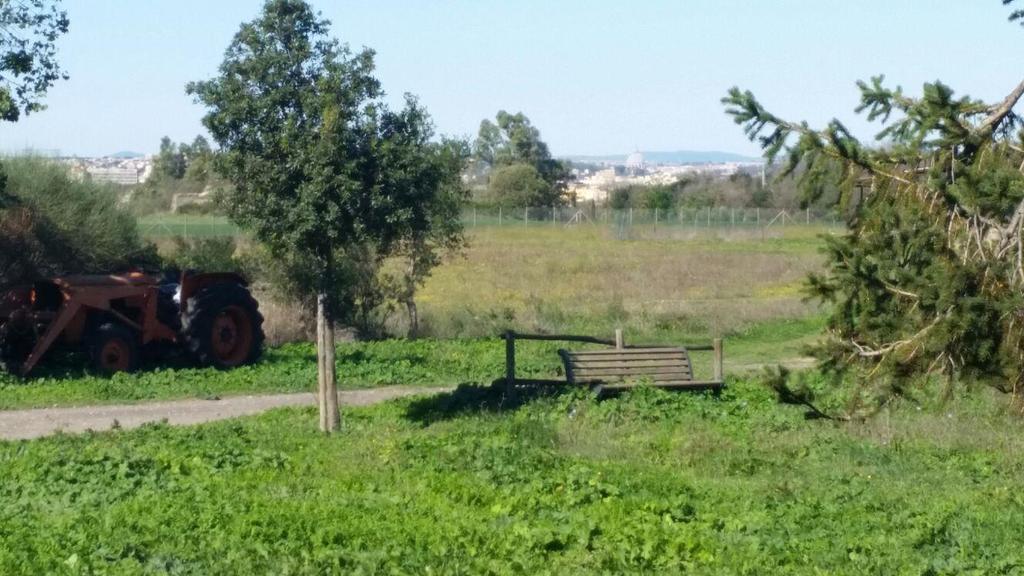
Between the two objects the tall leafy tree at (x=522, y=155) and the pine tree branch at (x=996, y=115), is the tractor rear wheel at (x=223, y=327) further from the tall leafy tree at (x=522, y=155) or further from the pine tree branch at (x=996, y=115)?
the tall leafy tree at (x=522, y=155)

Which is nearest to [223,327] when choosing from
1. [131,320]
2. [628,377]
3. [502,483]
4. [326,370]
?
[131,320]

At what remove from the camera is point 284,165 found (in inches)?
663

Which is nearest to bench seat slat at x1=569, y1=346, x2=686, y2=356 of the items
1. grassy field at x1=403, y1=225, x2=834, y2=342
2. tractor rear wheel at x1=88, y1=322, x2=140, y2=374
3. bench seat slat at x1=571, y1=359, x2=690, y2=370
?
bench seat slat at x1=571, y1=359, x2=690, y2=370

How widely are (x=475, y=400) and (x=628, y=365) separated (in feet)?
9.24

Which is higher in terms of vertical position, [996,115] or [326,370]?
[996,115]

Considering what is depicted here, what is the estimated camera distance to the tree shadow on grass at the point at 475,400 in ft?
63.3

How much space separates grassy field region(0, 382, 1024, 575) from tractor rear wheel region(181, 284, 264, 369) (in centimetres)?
624

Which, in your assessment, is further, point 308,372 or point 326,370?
point 308,372

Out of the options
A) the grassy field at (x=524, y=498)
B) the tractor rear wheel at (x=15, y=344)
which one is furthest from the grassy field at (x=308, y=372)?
the grassy field at (x=524, y=498)

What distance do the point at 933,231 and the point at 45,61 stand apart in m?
15.8

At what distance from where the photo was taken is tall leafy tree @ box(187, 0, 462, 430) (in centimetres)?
1678

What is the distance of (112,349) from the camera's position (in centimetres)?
2333

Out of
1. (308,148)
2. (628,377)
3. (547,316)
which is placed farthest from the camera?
(547,316)

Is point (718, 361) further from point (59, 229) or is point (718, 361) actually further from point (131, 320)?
point (59, 229)
